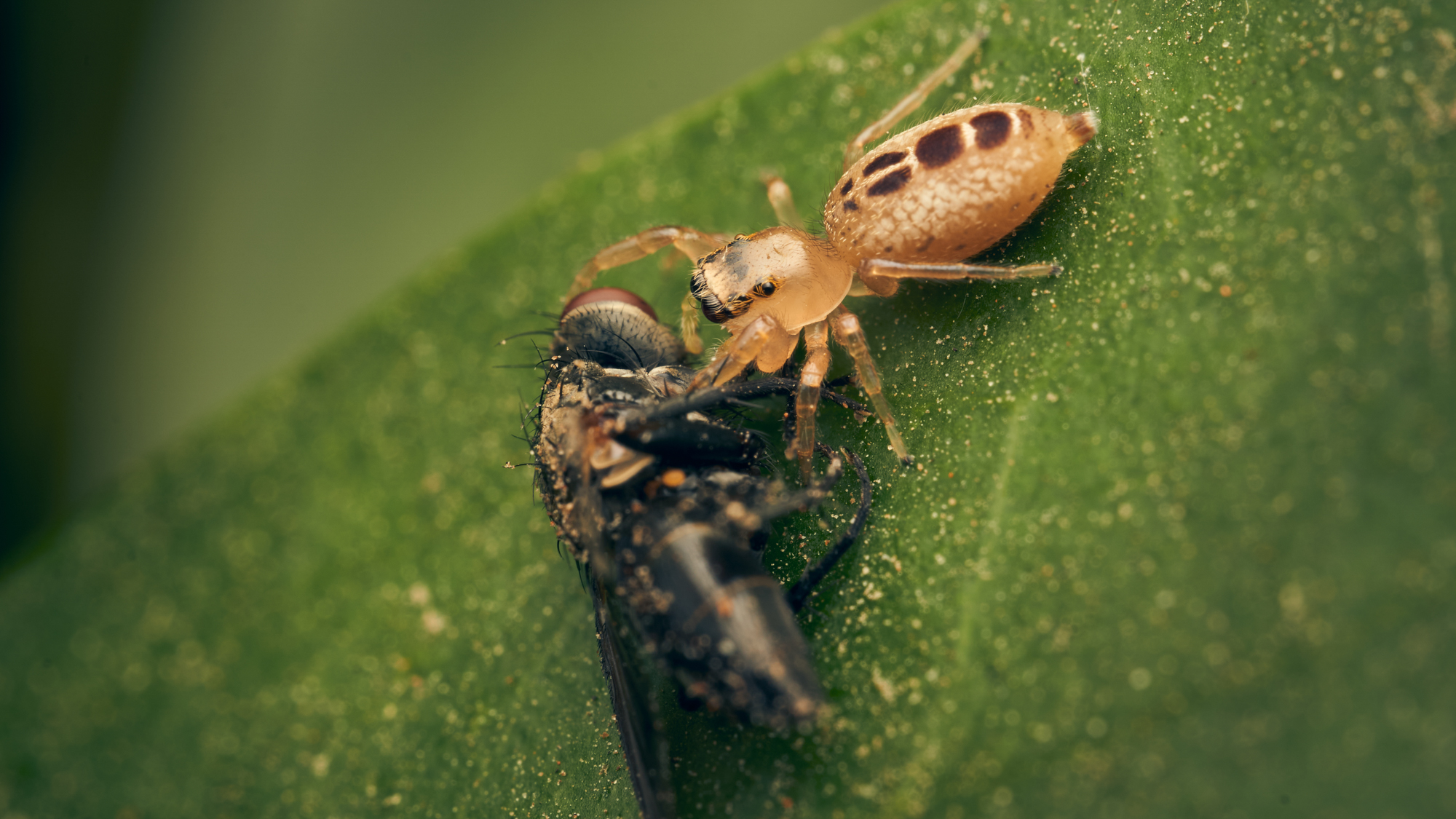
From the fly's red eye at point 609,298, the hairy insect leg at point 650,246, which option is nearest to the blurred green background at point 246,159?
the hairy insect leg at point 650,246

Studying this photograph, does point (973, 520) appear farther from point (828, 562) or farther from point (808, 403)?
point (808, 403)

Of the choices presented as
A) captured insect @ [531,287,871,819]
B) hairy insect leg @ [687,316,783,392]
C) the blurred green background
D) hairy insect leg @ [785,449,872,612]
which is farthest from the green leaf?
the blurred green background

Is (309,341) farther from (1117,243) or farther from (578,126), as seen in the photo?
(1117,243)

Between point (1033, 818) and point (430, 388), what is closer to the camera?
point (1033, 818)

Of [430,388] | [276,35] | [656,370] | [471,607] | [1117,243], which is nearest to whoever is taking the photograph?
[1117,243]

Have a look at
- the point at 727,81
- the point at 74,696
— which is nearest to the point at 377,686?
the point at 74,696

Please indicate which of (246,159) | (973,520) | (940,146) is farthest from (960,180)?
(246,159)

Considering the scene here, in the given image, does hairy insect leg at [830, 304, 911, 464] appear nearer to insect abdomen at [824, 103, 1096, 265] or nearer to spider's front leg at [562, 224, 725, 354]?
insect abdomen at [824, 103, 1096, 265]
